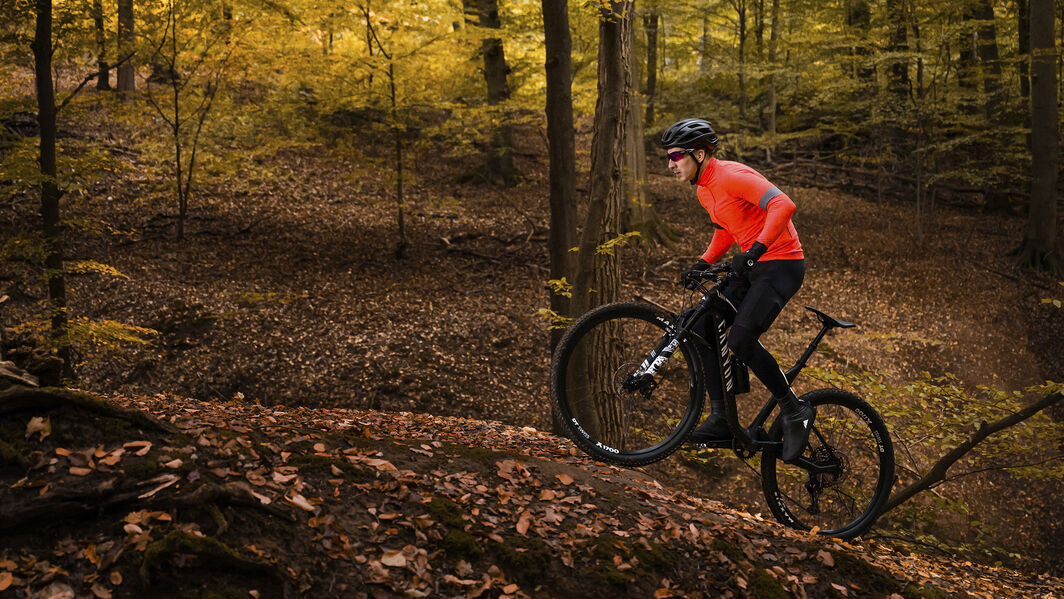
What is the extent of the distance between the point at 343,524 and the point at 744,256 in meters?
2.78

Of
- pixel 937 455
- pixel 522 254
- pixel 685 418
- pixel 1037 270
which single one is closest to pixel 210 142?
pixel 522 254

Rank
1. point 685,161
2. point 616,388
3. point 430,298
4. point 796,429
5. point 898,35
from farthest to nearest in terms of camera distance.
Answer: point 898,35 → point 430,298 → point 616,388 → point 796,429 → point 685,161

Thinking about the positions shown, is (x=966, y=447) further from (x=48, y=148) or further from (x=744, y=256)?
(x=48, y=148)

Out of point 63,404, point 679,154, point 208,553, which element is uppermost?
point 679,154

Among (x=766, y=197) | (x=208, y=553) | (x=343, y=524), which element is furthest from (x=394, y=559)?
(x=766, y=197)

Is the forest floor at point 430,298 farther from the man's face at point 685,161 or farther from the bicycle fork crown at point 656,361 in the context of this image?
the man's face at point 685,161

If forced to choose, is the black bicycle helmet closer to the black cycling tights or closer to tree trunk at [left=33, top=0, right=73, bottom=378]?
the black cycling tights

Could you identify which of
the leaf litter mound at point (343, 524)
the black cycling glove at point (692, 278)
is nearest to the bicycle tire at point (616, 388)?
the black cycling glove at point (692, 278)

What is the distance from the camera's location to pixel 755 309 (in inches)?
167

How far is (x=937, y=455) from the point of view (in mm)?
10602

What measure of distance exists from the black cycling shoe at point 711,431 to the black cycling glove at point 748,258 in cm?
103

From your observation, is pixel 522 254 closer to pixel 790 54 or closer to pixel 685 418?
pixel 685 418

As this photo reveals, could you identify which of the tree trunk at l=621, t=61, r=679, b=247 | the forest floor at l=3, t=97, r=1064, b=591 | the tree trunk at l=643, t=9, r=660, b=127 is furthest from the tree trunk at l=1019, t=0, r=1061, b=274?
the tree trunk at l=643, t=9, r=660, b=127

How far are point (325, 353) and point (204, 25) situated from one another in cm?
658
